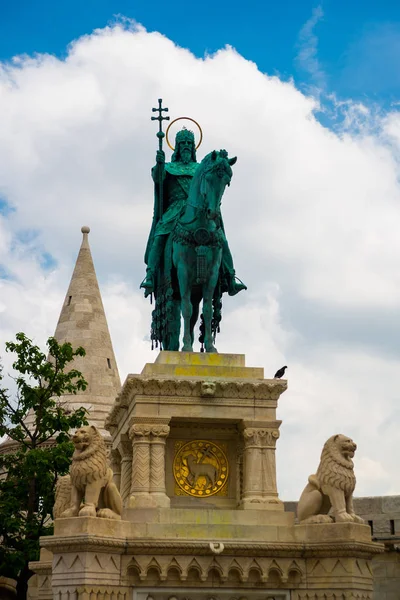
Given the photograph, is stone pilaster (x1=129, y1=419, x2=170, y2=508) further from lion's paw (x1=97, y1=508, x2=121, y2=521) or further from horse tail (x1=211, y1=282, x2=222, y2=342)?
horse tail (x1=211, y1=282, x2=222, y2=342)

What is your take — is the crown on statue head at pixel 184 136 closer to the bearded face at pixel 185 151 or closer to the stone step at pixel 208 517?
the bearded face at pixel 185 151

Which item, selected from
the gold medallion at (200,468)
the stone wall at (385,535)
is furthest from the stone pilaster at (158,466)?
the stone wall at (385,535)

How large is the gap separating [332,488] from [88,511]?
12.3 feet

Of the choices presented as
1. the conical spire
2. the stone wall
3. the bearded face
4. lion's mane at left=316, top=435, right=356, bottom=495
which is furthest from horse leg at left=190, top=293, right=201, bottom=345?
the conical spire

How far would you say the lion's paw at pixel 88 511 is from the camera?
1625 cm

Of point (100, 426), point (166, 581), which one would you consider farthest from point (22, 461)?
point (166, 581)

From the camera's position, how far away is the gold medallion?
1828 cm

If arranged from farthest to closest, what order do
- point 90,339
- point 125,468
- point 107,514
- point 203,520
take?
point 90,339 < point 125,468 < point 203,520 < point 107,514

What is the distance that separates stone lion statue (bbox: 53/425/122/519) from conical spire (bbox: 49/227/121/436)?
19232 mm

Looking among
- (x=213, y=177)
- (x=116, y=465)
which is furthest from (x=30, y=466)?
(x=213, y=177)

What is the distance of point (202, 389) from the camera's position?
18031 mm

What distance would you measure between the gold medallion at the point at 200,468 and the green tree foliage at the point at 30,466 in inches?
321

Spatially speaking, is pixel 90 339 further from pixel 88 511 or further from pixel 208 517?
pixel 88 511

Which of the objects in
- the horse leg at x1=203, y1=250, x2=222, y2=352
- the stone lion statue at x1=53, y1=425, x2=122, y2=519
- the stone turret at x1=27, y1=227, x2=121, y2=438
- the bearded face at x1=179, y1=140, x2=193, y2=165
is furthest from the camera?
the stone turret at x1=27, y1=227, x2=121, y2=438
